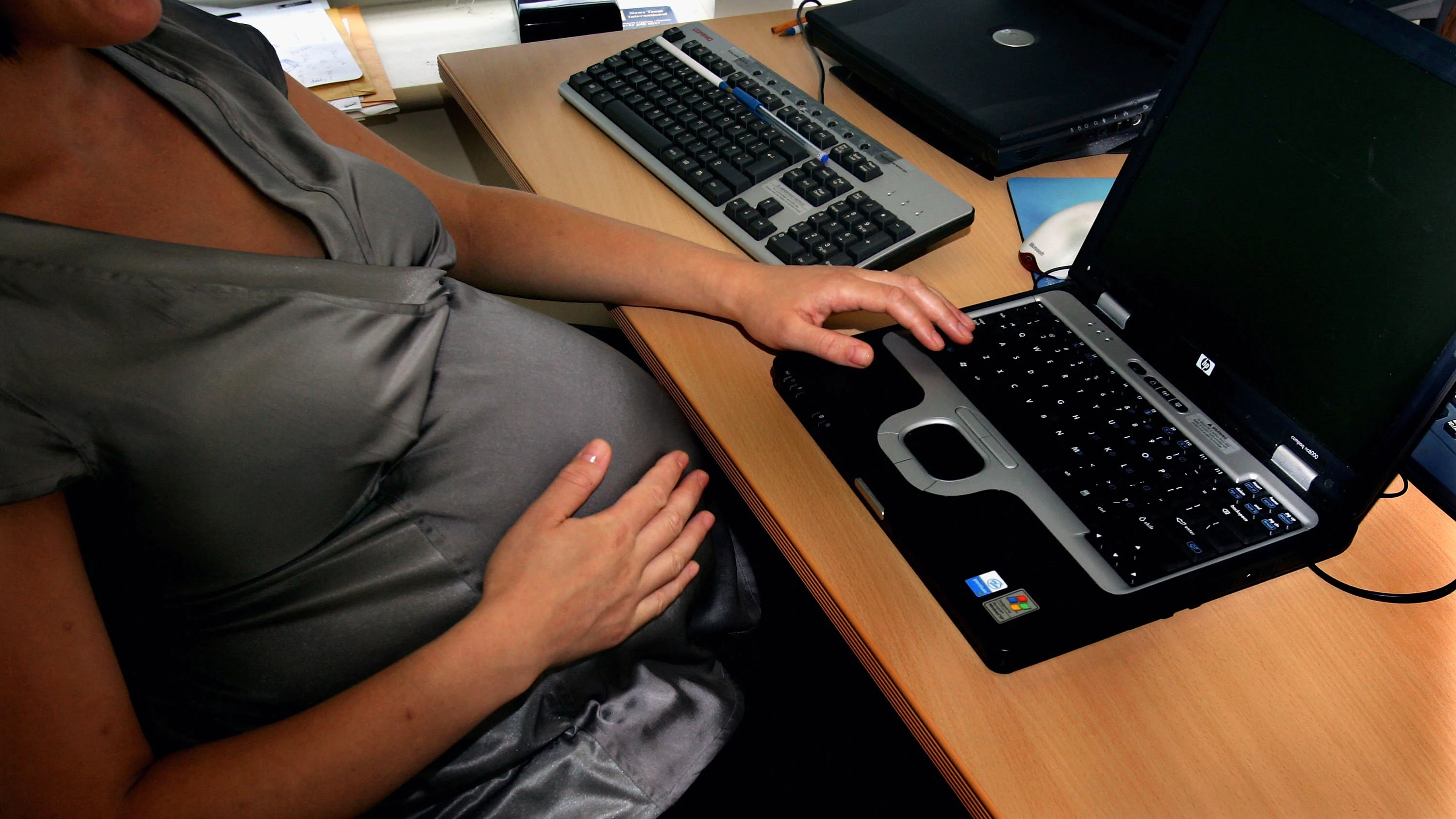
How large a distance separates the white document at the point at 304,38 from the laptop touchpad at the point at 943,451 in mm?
879

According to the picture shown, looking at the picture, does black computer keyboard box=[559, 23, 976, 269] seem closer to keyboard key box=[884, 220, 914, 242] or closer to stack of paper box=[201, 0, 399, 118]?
keyboard key box=[884, 220, 914, 242]

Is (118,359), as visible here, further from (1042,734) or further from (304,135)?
(1042,734)

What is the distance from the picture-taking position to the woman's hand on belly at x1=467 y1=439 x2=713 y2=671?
0.61 m

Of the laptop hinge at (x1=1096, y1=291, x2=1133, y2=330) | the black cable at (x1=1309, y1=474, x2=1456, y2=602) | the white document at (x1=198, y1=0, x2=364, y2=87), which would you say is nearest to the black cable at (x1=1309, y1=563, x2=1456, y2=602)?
the black cable at (x1=1309, y1=474, x2=1456, y2=602)

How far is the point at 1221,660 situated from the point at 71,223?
2.58 ft

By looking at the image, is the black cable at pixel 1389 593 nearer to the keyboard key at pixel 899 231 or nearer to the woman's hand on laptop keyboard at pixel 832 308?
the woman's hand on laptop keyboard at pixel 832 308

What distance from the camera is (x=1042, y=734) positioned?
512 millimetres

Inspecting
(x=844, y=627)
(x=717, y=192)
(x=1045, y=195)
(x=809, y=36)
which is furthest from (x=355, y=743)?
(x=809, y=36)

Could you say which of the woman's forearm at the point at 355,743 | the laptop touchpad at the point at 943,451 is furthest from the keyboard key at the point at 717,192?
the woman's forearm at the point at 355,743

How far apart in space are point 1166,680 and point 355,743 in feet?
1.66

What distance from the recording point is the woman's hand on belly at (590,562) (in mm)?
606

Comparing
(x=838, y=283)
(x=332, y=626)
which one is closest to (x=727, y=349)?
(x=838, y=283)

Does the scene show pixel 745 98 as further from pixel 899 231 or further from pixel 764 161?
pixel 899 231

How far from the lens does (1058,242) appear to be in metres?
0.81
